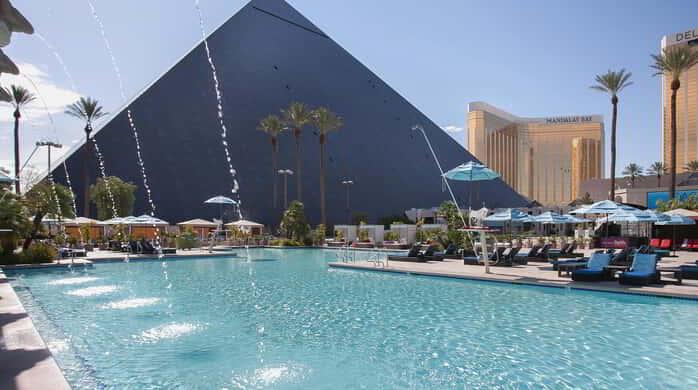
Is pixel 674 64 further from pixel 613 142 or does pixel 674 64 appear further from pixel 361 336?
pixel 361 336

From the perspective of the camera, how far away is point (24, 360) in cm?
461

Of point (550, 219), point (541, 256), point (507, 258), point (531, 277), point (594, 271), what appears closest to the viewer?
point (594, 271)

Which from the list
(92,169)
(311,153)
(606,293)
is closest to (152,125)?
(92,169)

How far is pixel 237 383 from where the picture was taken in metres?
5.29

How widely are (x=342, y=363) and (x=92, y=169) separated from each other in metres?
39.2

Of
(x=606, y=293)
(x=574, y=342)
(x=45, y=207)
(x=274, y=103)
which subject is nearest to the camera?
(x=574, y=342)

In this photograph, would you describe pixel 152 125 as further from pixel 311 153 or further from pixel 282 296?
pixel 282 296

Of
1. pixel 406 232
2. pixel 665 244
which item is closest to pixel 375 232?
pixel 406 232

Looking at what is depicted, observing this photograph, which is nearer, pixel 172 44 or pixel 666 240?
pixel 666 240

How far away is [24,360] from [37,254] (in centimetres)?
1487

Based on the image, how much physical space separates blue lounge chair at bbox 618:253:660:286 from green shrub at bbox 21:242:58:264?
704 inches

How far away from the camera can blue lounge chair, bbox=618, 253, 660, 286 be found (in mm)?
11203

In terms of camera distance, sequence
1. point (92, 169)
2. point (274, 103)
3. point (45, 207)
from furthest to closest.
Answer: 1. point (274, 103)
2. point (92, 169)
3. point (45, 207)

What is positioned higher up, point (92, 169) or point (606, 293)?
point (92, 169)
